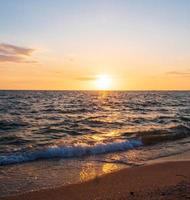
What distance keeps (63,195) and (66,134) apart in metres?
10.2

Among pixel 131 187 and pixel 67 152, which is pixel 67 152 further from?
pixel 131 187

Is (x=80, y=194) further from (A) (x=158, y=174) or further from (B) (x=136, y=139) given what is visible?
(B) (x=136, y=139)

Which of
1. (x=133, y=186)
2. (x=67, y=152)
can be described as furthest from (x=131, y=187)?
(x=67, y=152)

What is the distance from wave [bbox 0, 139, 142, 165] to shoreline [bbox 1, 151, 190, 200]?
10.3 feet

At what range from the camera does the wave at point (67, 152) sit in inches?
437

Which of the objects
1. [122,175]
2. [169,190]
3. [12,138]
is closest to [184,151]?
[122,175]

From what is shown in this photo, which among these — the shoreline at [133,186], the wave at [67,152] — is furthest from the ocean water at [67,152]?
the shoreline at [133,186]

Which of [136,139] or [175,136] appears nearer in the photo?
[136,139]

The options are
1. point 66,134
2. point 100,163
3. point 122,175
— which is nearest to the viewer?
point 122,175

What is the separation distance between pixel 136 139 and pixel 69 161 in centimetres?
544

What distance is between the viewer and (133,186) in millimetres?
7926

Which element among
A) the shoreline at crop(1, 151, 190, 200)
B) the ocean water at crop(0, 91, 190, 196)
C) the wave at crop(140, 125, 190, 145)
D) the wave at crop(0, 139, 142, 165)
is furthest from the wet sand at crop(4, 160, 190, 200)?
the wave at crop(140, 125, 190, 145)

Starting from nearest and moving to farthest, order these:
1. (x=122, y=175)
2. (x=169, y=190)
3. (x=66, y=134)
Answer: (x=169, y=190)
(x=122, y=175)
(x=66, y=134)

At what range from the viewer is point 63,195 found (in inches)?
289
